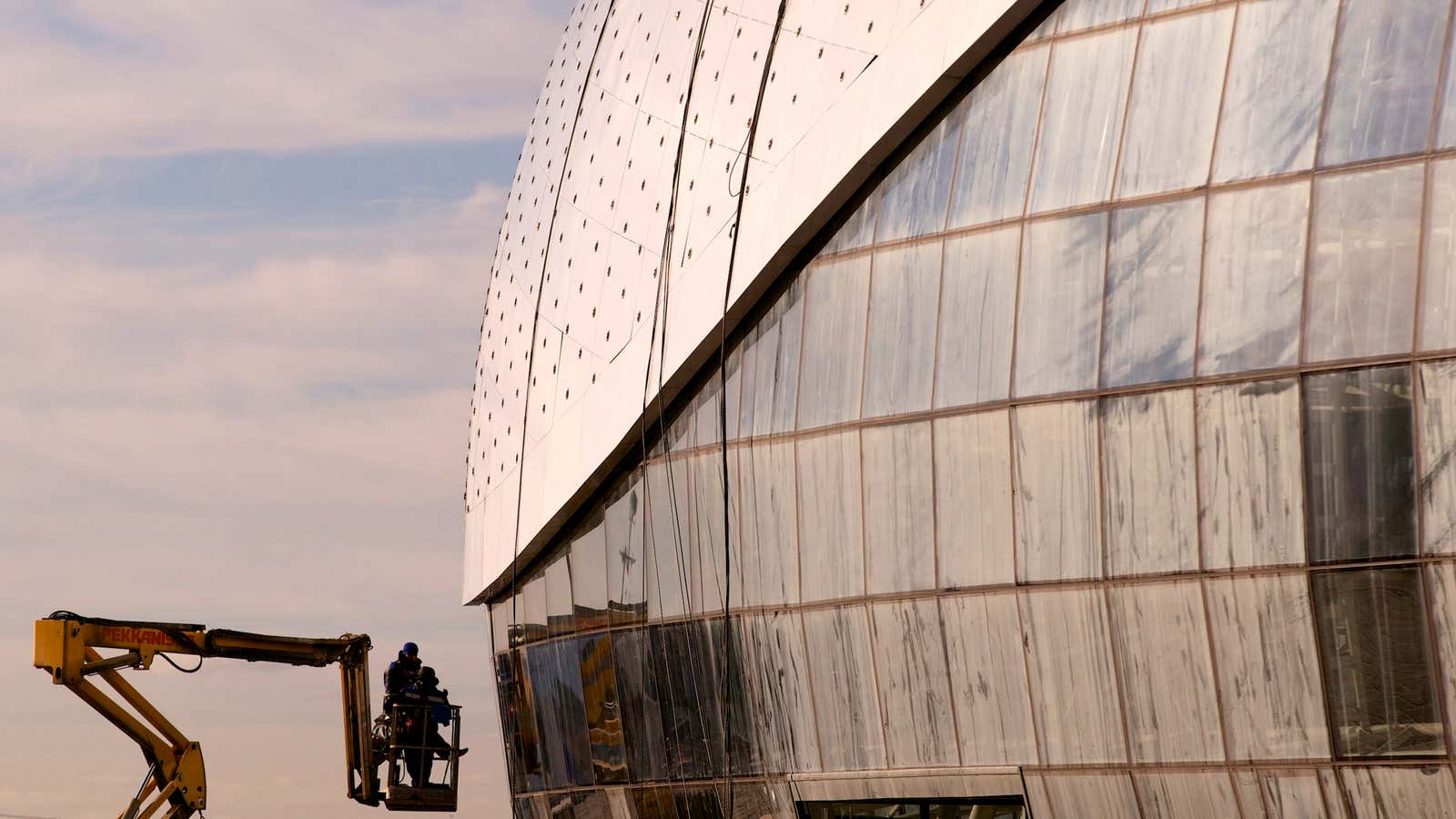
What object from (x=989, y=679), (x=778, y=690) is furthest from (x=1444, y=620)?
→ (x=778, y=690)

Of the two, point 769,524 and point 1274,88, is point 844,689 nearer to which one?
point 769,524

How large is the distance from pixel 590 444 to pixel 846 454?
650 cm

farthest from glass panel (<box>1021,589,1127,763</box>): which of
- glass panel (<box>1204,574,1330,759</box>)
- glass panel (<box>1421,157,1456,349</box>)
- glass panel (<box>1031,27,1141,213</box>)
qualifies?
glass panel (<box>1031,27,1141,213</box>)

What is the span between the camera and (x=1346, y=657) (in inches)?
581

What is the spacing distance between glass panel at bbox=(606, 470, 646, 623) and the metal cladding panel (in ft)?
2.27

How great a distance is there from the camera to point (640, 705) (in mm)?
22750

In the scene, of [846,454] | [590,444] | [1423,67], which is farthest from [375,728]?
[1423,67]

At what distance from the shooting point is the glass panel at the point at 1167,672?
15.5m

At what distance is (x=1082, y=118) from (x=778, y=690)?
707 centimetres

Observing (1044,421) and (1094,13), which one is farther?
(1094,13)

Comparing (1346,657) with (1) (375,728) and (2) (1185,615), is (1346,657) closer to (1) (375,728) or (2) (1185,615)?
(2) (1185,615)

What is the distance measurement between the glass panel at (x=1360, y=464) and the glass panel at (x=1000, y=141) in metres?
3.84

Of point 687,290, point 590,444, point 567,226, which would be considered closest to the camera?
point 687,290

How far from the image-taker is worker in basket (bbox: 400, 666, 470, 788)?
89.2ft
